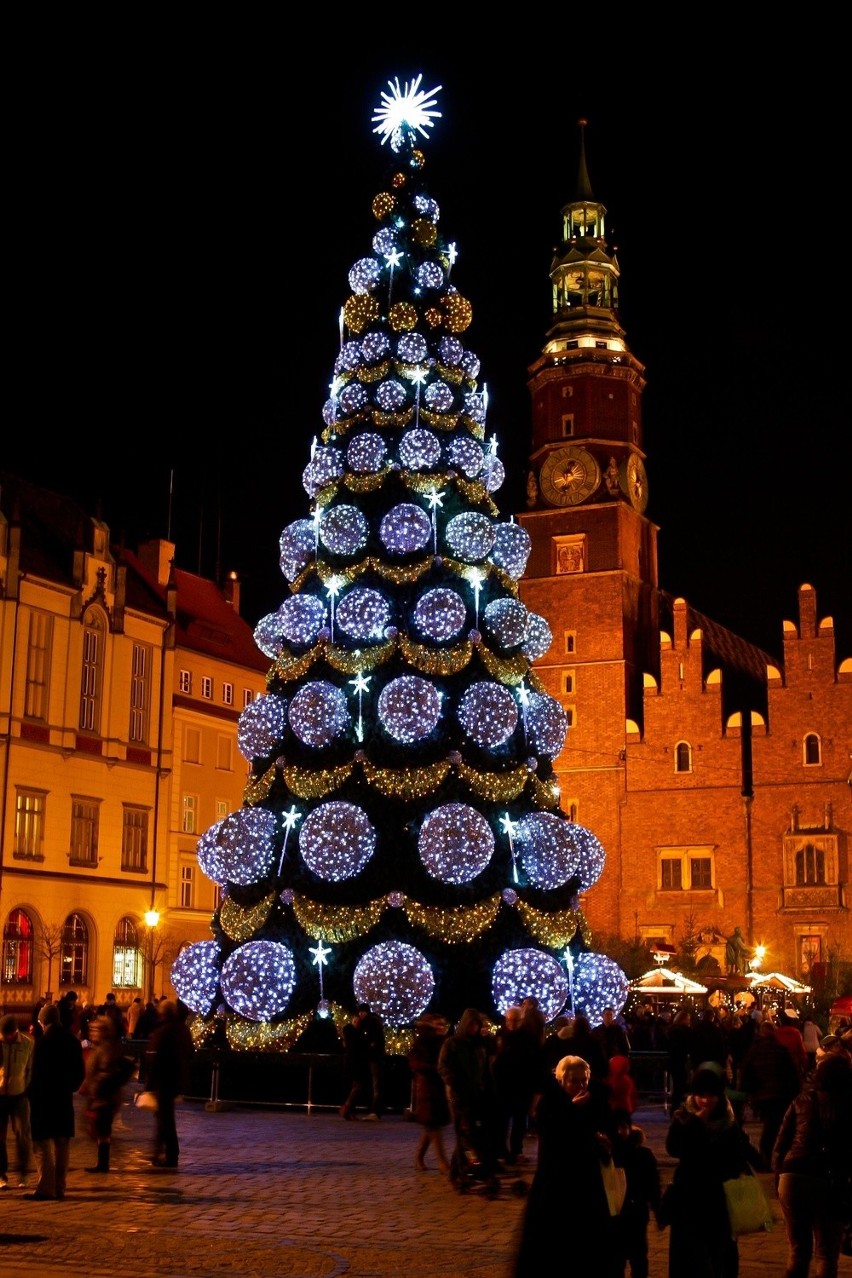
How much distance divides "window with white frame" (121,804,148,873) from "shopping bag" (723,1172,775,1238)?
104 ft

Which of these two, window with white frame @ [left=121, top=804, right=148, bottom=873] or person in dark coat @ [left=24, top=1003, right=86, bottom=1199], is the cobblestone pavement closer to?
person in dark coat @ [left=24, top=1003, right=86, bottom=1199]

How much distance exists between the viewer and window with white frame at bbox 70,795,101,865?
1388 inches

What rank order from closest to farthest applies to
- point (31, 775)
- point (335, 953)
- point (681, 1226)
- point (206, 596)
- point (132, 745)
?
point (681, 1226) → point (335, 953) → point (31, 775) → point (132, 745) → point (206, 596)

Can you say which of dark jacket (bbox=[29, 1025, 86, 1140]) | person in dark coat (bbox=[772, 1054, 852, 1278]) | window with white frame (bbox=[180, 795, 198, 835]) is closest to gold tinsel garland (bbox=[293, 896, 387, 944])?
dark jacket (bbox=[29, 1025, 86, 1140])

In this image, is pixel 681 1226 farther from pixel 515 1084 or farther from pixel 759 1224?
pixel 515 1084

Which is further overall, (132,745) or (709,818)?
(709,818)

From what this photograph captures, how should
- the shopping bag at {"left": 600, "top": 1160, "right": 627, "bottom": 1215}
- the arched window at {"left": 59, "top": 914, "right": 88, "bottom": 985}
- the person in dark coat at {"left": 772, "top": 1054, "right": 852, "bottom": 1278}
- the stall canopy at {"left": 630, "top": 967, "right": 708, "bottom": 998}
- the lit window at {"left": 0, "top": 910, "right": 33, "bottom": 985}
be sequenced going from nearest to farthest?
the shopping bag at {"left": 600, "top": 1160, "right": 627, "bottom": 1215}, the person in dark coat at {"left": 772, "top": 1054, "right": 852, "bottom": 1278}, the stall canopy at {"left": 630, "top": 967, "right": 708, "bottom": 998}, the lit window at {"left": 0, "top": 910, "right": 33, "bottom": 985}, the arched window at {"left": 59, "top": 914, "right": 88, "bottom": 985}

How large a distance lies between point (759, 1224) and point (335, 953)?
34.7ft

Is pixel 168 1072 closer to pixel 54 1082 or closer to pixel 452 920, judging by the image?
pixel 54 1082

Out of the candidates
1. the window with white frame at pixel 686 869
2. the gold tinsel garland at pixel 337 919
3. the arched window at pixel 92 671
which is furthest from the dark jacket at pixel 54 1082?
the window with white frame at pixel 686 869

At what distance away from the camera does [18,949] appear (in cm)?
3306

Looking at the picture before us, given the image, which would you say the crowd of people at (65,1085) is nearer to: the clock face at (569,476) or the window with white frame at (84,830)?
the window with white frame at (84,830)

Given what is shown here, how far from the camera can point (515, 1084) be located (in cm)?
1220

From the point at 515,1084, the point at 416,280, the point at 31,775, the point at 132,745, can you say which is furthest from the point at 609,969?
the point at 132,745
